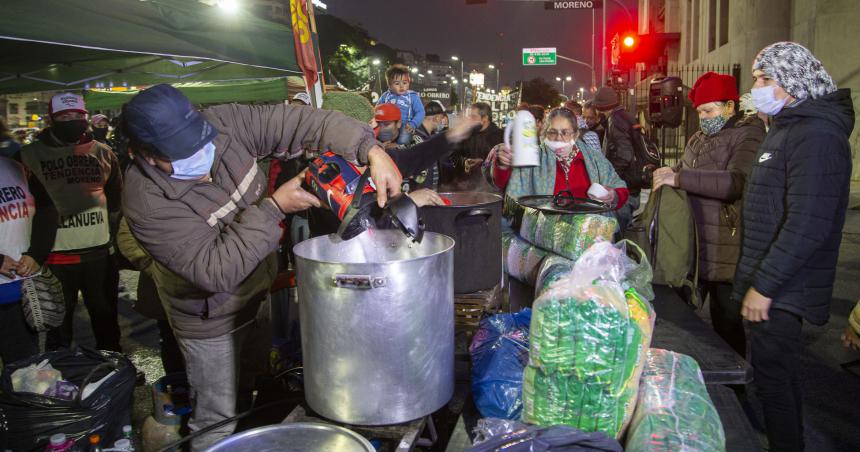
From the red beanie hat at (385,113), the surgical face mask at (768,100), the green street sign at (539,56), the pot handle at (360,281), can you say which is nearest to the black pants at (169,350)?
the red beanie hat at (385,113)

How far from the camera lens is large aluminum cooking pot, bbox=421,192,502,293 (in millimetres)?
3238

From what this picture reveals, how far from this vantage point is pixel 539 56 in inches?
1762

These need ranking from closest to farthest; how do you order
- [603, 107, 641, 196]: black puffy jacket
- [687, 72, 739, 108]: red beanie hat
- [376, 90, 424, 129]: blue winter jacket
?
[687, 72, 739, 108]: red beanie hat < [376, 90, 424, 129]: blue winter jacket < [603, 107, 641, 196]: black puffy jacket

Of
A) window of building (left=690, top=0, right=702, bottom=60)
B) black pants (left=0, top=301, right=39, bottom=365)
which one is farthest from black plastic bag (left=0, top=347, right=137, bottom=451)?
window of building (left=690, top=0, right=702, bottom=60)

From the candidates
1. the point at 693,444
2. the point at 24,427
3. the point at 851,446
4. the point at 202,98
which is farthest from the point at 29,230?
the point at 202,98

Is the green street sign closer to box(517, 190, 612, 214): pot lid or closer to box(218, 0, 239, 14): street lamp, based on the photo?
box(218, 0, 239, 14): street lamp

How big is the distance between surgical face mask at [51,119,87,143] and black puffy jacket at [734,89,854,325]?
4852mm

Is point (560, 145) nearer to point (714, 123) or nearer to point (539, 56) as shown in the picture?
point (714, 123)

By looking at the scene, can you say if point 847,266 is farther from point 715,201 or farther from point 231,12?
point 231,12

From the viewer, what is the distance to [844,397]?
4.24 m

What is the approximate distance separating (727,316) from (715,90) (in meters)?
1.56

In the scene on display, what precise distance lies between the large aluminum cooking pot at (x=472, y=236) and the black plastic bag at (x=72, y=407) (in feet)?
6.41

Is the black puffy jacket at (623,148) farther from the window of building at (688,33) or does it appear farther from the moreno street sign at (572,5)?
the window of building at (688,33)

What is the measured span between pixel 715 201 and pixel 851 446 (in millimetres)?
1708
